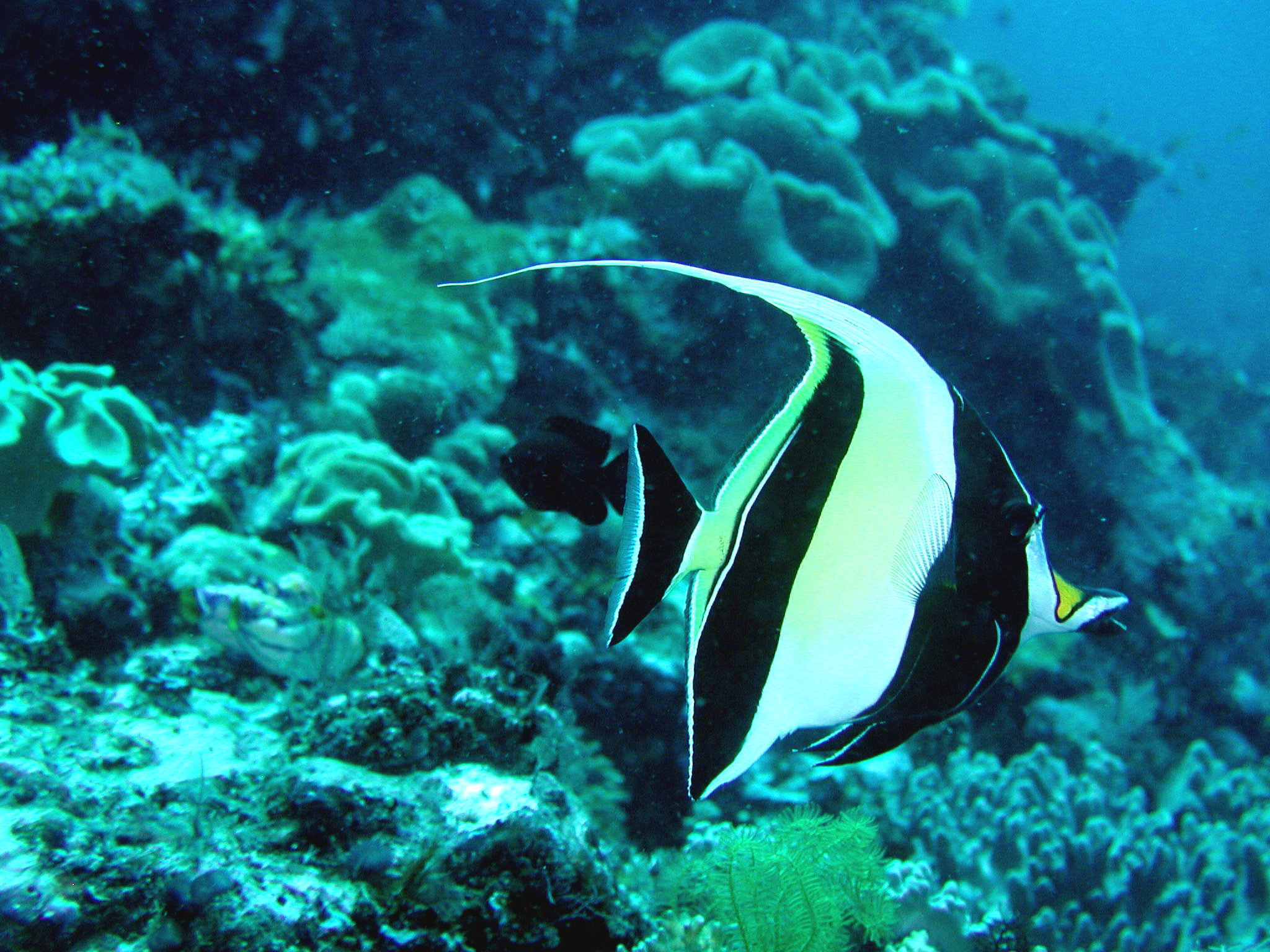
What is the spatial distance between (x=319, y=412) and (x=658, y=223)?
285cm

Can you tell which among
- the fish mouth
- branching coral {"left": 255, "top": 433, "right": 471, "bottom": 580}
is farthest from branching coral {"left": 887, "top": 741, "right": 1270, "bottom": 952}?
branching coral {"left": 255, "top": 433, "right": 471, "bottom": 580}

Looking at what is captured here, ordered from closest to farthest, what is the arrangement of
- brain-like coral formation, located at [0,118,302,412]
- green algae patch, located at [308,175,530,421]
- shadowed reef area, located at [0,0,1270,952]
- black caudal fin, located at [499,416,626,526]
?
shadowed reef area, located at [0,0,1270,952], black caudal fin, located at [499,416,626,526], brain-like coral formation, located at [0,118,302,412], green algae patch, located at [308,175,530,421]

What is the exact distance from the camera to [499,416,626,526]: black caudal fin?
233 cm

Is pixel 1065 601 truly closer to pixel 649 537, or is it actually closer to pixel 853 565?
pixel 853 565

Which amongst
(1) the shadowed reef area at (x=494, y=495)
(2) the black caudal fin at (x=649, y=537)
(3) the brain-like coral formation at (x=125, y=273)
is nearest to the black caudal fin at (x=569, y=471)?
(1) the shadowed reef area at (x=494, y=495)

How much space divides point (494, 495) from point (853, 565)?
143 inches

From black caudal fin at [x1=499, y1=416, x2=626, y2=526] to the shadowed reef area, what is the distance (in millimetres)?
629

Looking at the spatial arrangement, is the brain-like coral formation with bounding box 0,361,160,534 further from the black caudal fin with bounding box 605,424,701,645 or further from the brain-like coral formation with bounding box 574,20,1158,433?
the brain-like coral formation with bounding box 574,20,1158,433

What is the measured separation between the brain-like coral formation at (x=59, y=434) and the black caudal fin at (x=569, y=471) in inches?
86.4

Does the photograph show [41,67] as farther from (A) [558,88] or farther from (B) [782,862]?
(B) [782,862]

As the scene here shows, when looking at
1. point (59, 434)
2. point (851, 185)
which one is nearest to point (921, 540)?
point (59, 434)

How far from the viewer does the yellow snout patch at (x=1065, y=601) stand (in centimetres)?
87

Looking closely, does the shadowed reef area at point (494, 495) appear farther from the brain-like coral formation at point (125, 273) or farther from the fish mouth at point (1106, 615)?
the fish mouth at point (1106, 615)

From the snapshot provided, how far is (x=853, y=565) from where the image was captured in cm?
86
